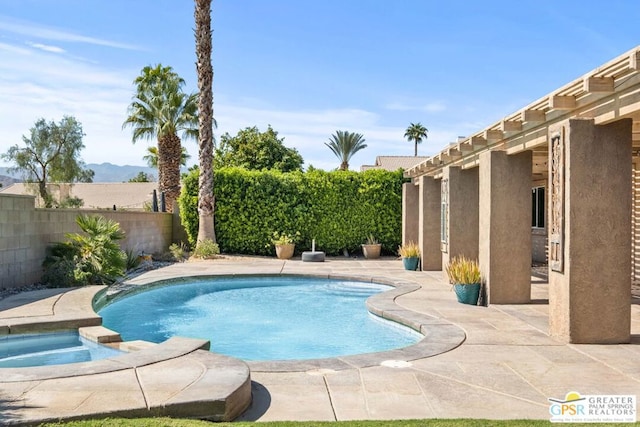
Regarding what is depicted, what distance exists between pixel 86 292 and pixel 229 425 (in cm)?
759

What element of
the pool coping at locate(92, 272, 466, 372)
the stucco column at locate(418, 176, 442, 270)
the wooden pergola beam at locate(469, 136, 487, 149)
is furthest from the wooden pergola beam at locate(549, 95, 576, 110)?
the stucco column at locate(418, 176, 442, 270)

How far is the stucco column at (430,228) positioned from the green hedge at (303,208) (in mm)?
5227

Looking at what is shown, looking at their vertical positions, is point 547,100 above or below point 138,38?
below

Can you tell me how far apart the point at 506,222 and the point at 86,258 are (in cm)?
896

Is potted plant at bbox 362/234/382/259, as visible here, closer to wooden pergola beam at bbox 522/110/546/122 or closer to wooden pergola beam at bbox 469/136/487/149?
wooden pergola beam at bbox 469/136/487/149

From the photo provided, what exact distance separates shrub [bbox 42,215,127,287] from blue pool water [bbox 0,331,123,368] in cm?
427

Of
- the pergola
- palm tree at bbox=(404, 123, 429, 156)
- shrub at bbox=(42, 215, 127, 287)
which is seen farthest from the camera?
palm tree at bbox=(404, 123, 429, 156)

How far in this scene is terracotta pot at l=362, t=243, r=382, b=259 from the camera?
2039 centimetres

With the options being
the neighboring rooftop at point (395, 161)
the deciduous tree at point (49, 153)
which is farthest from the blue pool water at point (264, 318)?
the deciduous tree at point (49, 153)

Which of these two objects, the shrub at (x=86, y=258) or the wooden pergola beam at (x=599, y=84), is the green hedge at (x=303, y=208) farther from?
the wooden pergola beam at (x=599, y=84)

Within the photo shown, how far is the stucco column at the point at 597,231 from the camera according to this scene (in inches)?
273

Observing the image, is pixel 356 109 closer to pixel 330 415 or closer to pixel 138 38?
pixel 138 38

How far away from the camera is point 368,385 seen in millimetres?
5270

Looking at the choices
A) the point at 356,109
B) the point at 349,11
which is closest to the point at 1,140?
the point at 356,109
